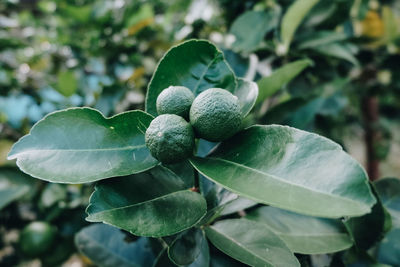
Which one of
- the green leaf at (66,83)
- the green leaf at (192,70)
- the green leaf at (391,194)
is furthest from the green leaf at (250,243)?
the green leaf at (66,83)

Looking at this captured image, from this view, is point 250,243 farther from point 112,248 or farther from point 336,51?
point 336,51

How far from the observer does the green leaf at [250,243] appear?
60 centimetres

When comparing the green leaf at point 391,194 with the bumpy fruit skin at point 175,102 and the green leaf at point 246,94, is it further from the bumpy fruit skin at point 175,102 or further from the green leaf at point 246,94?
the bumpy fruit skin at point 175,102

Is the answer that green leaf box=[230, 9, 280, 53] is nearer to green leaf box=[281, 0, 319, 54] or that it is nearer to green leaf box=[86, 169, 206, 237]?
green leaf box=[281, 0, 319, 54]

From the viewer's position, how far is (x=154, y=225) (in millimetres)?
586

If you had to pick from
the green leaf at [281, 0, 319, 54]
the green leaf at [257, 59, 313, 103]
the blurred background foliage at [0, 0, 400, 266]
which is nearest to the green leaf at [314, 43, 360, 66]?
the blurred background foliage at [0, 0, 400, 266]

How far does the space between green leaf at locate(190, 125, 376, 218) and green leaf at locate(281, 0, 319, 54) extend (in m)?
0.64

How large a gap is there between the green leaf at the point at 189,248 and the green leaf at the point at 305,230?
0.15 m

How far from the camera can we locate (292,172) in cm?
51

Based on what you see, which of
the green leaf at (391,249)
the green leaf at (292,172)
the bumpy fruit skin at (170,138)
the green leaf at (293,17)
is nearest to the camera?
the green leaf at (292,172)

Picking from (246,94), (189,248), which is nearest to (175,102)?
(246,94)

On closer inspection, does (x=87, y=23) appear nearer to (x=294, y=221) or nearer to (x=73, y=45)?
(x=73, y=45)

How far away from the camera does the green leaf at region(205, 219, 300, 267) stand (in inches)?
23.5

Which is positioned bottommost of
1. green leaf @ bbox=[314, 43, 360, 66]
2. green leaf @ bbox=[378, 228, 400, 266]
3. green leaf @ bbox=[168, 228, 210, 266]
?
green leaf @ bbox=[378, 228, 400, 266]
